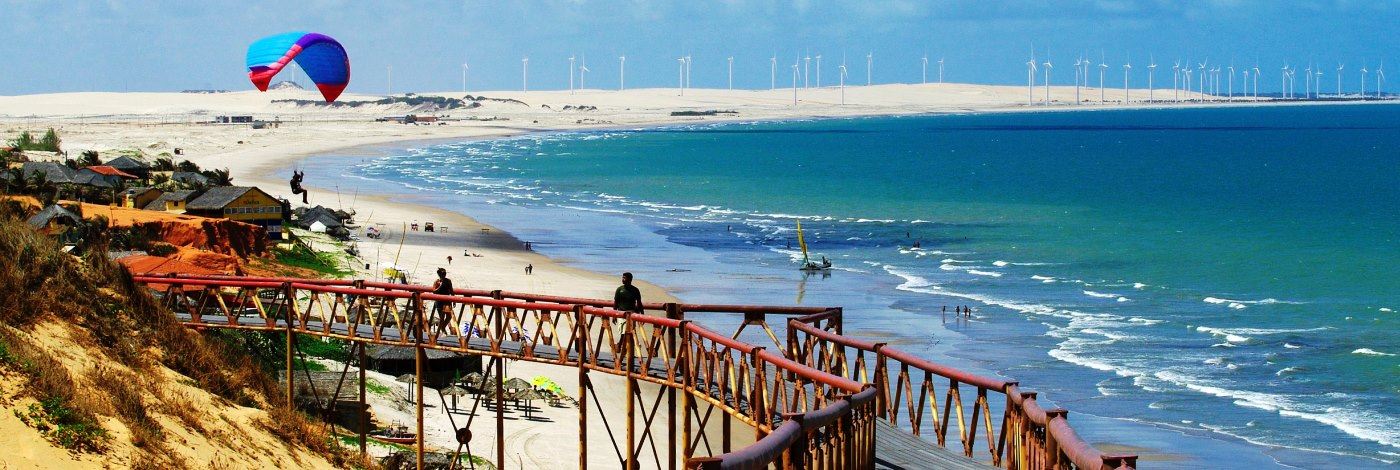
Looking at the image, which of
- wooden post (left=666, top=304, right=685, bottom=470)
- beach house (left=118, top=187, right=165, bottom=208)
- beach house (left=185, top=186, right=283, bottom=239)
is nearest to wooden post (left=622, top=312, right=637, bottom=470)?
wooden post (left=666, top=304, right=685, bottom=470)

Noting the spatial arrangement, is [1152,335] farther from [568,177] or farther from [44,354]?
[568,177]

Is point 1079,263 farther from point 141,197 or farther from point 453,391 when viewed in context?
point 453,391

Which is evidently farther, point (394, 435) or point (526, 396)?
point (526, 396)

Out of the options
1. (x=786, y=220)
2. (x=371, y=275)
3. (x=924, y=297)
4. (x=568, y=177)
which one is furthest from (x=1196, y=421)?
(x=568, y=177)

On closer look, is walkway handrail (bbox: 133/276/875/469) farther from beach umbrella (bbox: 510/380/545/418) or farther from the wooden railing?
beach umbrella (bbox: 510/380/545/418)

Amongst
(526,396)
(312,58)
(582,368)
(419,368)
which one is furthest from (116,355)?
(312,58)

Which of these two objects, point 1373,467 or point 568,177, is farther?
point 568,177
